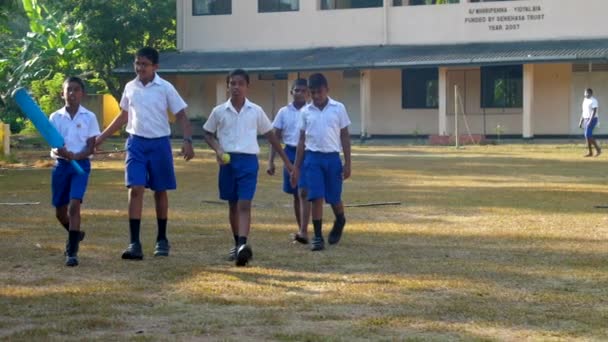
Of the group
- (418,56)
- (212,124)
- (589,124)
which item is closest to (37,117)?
(212,124)

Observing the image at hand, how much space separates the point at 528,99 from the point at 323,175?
97.2 feet

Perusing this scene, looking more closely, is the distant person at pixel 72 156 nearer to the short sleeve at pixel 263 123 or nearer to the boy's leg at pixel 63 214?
the boy's leg at pixel 63 214

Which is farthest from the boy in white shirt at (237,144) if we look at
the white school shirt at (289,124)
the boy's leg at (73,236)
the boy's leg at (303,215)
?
the white school shirt at (289,124)

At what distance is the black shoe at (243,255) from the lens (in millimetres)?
10320

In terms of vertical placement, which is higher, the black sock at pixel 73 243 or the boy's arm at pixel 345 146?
the boy's arm at pixel 345 146

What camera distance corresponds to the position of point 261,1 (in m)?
46.5

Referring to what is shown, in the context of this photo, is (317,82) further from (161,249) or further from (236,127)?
(161,249)

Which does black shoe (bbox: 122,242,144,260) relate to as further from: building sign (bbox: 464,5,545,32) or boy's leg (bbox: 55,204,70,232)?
building sign (bbox: 464,5,545,32)

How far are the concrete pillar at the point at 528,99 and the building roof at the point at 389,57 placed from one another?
795 millimetres

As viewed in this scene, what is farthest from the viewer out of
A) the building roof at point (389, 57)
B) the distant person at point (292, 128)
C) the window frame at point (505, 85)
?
the window frame at point (505, 85)

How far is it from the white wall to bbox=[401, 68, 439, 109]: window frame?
136 cm

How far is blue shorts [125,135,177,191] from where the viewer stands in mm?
10844

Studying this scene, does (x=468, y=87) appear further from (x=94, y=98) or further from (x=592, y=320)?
(x=592, y=320)

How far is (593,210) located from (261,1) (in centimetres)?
3200
